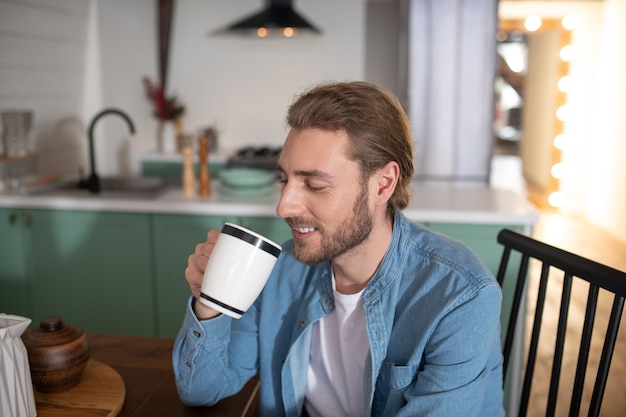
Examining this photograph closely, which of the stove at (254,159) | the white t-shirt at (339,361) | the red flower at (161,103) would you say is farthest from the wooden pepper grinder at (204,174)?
the red flower at (161,103)

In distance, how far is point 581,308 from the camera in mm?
3701

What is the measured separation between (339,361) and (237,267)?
38 centimetres

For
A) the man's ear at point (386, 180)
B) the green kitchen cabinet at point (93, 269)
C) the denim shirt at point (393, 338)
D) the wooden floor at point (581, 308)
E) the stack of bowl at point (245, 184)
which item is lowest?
the wooden floor at point (581, 308)

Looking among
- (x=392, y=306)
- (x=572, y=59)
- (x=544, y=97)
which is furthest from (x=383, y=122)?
(x=544, y=97)

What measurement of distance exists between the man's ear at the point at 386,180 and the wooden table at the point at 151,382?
0.47 m

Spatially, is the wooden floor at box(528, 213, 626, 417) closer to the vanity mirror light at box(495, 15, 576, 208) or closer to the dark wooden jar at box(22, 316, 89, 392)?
the vanity mirror light at box(495, 15, 576, 208)

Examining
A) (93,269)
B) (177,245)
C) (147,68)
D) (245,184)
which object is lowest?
(93,269)

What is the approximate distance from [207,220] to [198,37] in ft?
8.49

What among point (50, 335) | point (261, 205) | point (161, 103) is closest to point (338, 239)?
point (50, 335)

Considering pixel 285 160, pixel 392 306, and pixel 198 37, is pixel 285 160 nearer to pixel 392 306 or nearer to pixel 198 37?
pixel 392 306

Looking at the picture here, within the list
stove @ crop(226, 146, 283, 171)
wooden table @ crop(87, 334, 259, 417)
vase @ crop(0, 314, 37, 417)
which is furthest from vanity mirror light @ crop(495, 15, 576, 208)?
vase @ crop(0, 314, 37, 417)

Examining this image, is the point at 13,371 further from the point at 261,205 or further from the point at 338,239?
the point at 261,205

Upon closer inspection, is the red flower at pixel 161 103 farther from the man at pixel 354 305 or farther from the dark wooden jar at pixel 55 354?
the dark wooden jar at pixel 55 354

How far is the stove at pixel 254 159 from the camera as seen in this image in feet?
12.4
